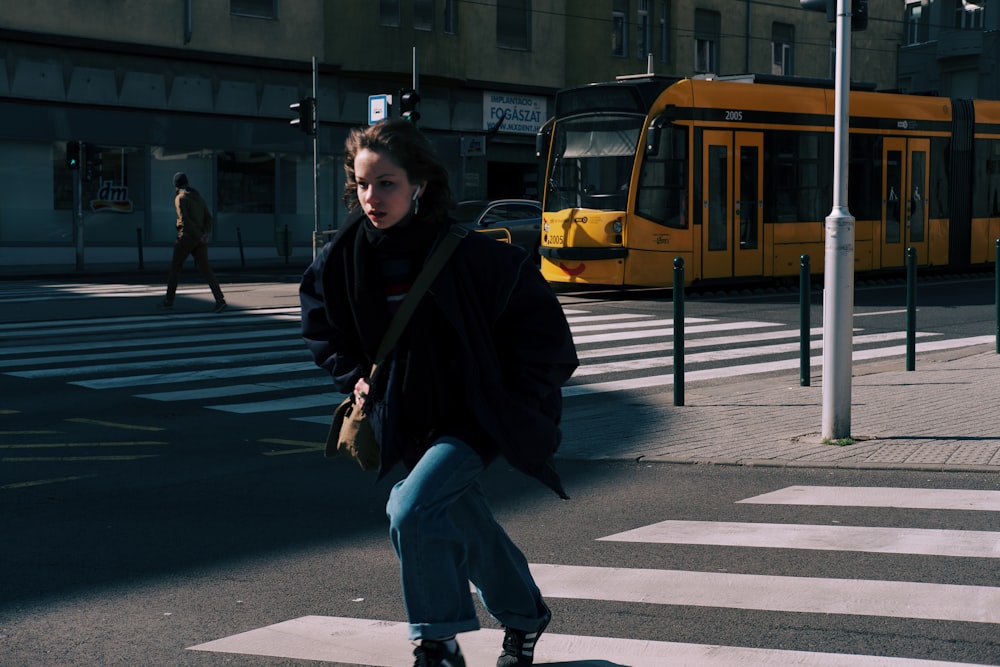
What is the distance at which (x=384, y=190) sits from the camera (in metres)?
4.06

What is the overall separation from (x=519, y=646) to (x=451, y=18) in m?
35.7

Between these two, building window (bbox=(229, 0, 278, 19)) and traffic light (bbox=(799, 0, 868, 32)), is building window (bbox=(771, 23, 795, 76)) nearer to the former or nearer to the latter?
building window (bbox=(229, 0, 278, 19))

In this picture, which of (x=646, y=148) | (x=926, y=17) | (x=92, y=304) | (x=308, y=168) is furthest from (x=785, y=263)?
(x=926, y=17)

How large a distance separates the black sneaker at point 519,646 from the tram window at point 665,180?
1726 centimetres

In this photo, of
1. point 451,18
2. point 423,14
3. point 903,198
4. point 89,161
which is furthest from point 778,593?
point 451,18

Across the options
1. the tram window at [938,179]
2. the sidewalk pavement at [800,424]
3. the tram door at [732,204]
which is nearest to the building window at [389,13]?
the tram window at [938,179]

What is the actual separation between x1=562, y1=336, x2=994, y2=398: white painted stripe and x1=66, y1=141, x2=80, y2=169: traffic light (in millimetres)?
19490

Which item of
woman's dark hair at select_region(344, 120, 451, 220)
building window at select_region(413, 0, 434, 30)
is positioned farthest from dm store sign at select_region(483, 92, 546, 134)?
woman's dark hair at select_region(344, 120, 451, 220)

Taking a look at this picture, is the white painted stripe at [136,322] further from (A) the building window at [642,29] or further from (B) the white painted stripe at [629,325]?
(A) the building window at [642,29]

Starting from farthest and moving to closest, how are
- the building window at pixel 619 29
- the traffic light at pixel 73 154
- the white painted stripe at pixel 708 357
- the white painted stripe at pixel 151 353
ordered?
the building window at pixel 619 29, the traffic light at pixel 73 154, the white painted stripe at pixel 151 353, the white painted stripe at pixel 708 357

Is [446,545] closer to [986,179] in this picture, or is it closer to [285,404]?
[285,404]

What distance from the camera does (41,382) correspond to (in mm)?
12797

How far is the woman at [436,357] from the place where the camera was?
4.04 m

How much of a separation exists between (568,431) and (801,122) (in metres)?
14.8
